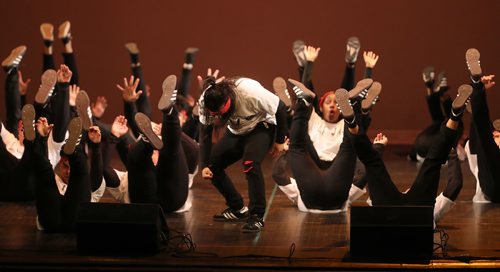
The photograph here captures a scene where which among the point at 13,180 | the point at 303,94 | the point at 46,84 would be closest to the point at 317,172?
the point at 303,94

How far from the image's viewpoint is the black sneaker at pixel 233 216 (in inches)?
219

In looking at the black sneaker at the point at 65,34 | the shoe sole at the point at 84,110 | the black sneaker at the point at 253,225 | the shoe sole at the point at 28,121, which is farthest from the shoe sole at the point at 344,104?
the black sneaker at the point at 65,34

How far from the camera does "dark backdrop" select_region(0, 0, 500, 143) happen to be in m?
8.73

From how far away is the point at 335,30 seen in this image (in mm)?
8797

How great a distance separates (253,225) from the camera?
17.4ft

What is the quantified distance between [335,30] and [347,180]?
3351mm

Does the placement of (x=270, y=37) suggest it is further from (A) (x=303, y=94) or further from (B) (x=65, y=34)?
(A) (x=303, y=94)

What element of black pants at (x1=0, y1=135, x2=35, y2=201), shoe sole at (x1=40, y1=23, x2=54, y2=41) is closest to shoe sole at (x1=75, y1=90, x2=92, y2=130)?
black pants at (x1=0, y1=135, x2=35, y2=201)

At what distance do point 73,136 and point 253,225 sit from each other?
1.09 m

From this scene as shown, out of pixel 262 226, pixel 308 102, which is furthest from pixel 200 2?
pixel 262 226

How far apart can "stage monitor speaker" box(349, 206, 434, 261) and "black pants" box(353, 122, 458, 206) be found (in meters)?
0.47

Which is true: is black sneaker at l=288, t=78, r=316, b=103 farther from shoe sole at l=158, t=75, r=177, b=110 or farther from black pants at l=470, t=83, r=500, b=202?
black pants at l=470, t=83, r=500, b=202

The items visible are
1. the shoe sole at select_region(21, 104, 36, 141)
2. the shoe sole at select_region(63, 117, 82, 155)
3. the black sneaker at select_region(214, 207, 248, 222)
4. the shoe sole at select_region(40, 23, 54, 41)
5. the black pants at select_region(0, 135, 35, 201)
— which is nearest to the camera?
the shoe sole at select_region(63, 117, 82, 155)

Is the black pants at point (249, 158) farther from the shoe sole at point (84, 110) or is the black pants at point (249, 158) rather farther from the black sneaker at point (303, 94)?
the shoe sole at point (84, 110)
